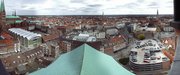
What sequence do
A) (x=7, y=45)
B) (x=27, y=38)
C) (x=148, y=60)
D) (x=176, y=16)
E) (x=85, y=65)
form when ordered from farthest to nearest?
(x=27, y=38) → (x=7, y=45) → (x=148, y=60) → (x=85, y=65) → (x=176, y=16)

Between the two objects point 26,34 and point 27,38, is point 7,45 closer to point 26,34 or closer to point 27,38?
point 27,38

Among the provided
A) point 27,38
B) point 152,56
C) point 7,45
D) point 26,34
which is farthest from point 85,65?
point 26,34

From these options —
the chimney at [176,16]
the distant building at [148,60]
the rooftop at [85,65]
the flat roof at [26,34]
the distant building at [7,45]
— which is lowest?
the distant building at [148,60]

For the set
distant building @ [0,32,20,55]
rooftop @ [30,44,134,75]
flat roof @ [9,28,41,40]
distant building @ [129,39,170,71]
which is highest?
rooftop @ [30,44,134,75]

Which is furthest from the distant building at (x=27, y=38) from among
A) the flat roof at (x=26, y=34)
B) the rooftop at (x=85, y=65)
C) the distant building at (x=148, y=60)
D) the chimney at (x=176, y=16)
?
the chimney at (x=176, y=16)

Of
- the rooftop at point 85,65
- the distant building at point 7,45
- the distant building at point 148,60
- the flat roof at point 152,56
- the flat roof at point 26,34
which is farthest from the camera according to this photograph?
the flat roof at point 26,34

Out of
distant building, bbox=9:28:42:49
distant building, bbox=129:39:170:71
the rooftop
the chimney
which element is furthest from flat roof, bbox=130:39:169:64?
the chimney

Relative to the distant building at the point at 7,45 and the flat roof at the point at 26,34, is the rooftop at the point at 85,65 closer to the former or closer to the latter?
the distant building at the point at 7,45

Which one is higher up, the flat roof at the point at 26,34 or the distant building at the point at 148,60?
the flat roof at the point at 26,34

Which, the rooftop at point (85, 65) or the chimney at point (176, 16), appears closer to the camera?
the chimney at point (176, 16)

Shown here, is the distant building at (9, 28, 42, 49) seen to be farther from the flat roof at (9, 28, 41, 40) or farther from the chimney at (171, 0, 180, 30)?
the chimney at (171, 0, 180, 30)

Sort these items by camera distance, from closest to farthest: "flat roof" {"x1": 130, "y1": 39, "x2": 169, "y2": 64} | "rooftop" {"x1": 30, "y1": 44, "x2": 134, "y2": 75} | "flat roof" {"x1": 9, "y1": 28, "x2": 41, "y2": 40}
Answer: "rooftop" {"x1": 30, "y1": 44, "x2": 134, "y2": 75}, "flat roof" {"x1": 130, "y1": 39, "x2": 169, "y2": 64}, "flat roof" {"x1": 9, "y1": 28, "x2": 41, "y2": 40}
